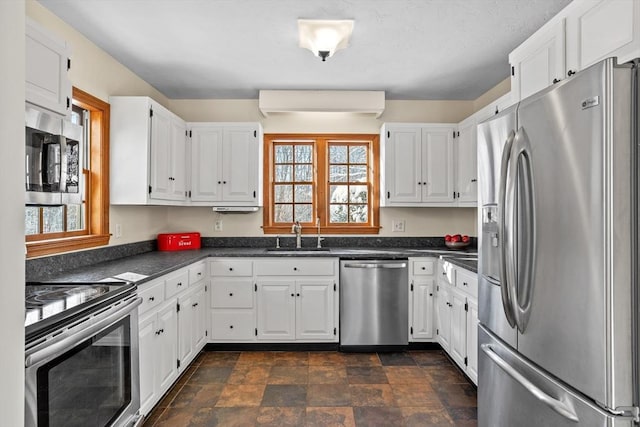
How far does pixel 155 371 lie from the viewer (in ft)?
7.61

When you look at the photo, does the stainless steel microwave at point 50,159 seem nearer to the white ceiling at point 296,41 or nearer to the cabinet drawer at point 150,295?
the cabinet drawer at point 150,295

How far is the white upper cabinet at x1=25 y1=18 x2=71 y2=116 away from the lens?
1.63 metres

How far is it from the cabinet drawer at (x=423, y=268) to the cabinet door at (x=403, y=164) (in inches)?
26.6

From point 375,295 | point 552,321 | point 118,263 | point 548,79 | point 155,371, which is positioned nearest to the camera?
point 552,321

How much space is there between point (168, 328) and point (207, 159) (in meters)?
1.76

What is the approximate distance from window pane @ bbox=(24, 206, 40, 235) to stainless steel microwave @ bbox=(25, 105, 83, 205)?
0.62m

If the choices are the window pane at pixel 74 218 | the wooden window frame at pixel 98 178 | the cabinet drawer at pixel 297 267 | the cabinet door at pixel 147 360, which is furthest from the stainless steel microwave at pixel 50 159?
the cabinet drawer at pixel 297 267

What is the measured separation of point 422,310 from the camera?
11.2 feet

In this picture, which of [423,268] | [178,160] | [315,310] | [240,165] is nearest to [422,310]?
[423,268]

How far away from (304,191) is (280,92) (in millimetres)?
1049

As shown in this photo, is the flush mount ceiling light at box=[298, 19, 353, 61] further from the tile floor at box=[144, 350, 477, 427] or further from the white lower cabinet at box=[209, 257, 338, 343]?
the tile floor at box=[144, 350, 477, 427]

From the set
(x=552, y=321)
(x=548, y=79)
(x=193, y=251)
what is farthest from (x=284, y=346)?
(x=548, y=79)

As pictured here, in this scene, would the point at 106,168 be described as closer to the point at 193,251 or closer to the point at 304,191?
the point at 193,251

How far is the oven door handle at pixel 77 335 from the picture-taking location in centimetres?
121
